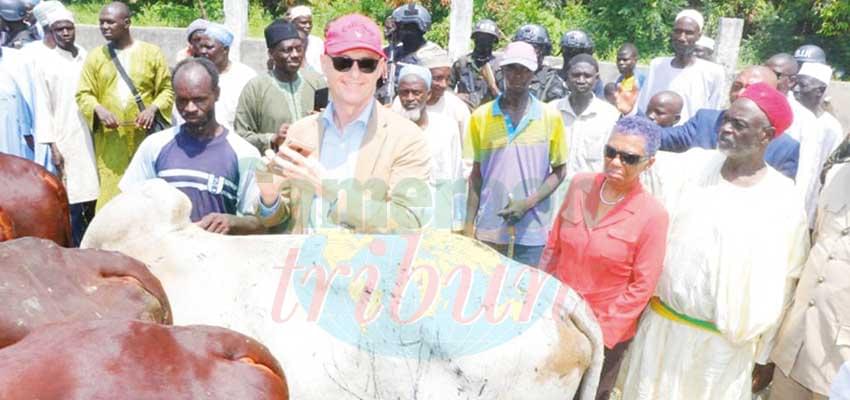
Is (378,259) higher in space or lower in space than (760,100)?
lower

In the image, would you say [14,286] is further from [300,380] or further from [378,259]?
[378,259]

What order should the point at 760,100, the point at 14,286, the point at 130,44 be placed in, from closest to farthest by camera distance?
the point at 14,286
the point at 760,100
the point at 130,44

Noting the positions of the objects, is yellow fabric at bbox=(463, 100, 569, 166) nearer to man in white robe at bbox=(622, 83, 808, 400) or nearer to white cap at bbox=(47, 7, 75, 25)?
man in white robe at bbox=(622, 83, 808, 400)

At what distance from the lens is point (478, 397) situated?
244 cm

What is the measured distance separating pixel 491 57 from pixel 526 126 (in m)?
2.44

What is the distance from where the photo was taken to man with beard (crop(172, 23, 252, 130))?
5355mm

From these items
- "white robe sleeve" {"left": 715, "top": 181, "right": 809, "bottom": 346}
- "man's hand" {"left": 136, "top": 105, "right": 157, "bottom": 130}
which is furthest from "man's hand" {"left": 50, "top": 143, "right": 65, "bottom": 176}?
"white robe sleeve" {"left": 715, "top": 181, "right": 809, "bottom": 346}

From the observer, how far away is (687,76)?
257 inches

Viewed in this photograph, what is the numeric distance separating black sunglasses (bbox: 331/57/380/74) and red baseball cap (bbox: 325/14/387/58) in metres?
0.03

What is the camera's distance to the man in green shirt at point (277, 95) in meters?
4.86

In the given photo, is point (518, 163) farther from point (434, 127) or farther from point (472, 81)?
point (472, 81)

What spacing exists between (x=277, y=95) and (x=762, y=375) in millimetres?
3054

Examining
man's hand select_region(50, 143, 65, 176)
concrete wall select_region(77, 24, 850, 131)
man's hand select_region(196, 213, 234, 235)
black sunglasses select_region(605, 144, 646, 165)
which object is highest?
black sunglasses select_region(605, 144, 646, 165)

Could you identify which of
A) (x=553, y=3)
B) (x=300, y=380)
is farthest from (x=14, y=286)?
(x=553, y=3)
